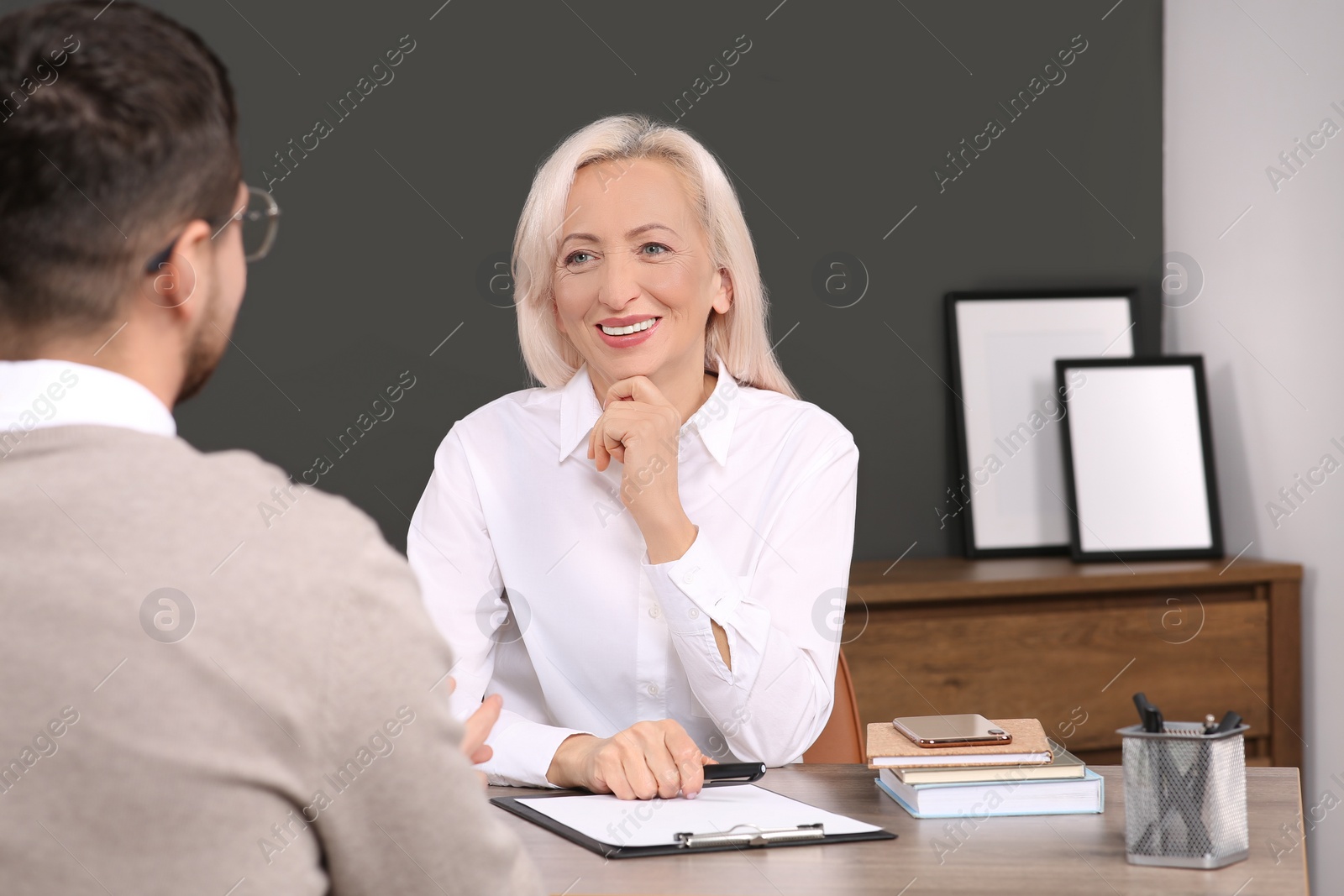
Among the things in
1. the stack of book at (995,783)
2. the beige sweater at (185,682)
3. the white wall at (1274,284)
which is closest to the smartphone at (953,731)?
the stack of book at (995,783)

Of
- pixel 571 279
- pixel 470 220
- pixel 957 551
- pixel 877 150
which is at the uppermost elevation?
pixel 877 150

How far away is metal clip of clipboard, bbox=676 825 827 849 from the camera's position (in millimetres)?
1242

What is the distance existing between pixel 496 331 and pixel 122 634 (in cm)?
256

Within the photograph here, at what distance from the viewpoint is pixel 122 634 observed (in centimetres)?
73

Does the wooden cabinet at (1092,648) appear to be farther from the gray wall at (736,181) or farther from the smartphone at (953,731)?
the smartphone at (953,731)

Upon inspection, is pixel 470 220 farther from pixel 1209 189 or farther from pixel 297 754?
pixel 297 754

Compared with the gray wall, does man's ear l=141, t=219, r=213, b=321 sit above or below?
below

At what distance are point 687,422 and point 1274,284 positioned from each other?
5.88 ft

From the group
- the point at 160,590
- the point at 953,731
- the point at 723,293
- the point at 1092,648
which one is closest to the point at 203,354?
the point at 160,590

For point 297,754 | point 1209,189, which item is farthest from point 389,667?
point 1209,189

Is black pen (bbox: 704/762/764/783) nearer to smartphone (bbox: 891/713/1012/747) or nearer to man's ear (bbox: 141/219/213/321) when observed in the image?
smartphone (bbox: 891/713/1012/747)

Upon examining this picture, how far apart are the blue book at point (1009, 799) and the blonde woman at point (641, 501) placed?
1.35 ft

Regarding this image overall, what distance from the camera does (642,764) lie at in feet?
4.75

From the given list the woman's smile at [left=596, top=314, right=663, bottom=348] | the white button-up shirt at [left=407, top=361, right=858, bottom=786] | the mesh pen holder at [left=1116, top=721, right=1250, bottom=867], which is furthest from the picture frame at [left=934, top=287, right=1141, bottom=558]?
the mesh pen holder at [left=1116, top=721, right=1250, bottom=867]
